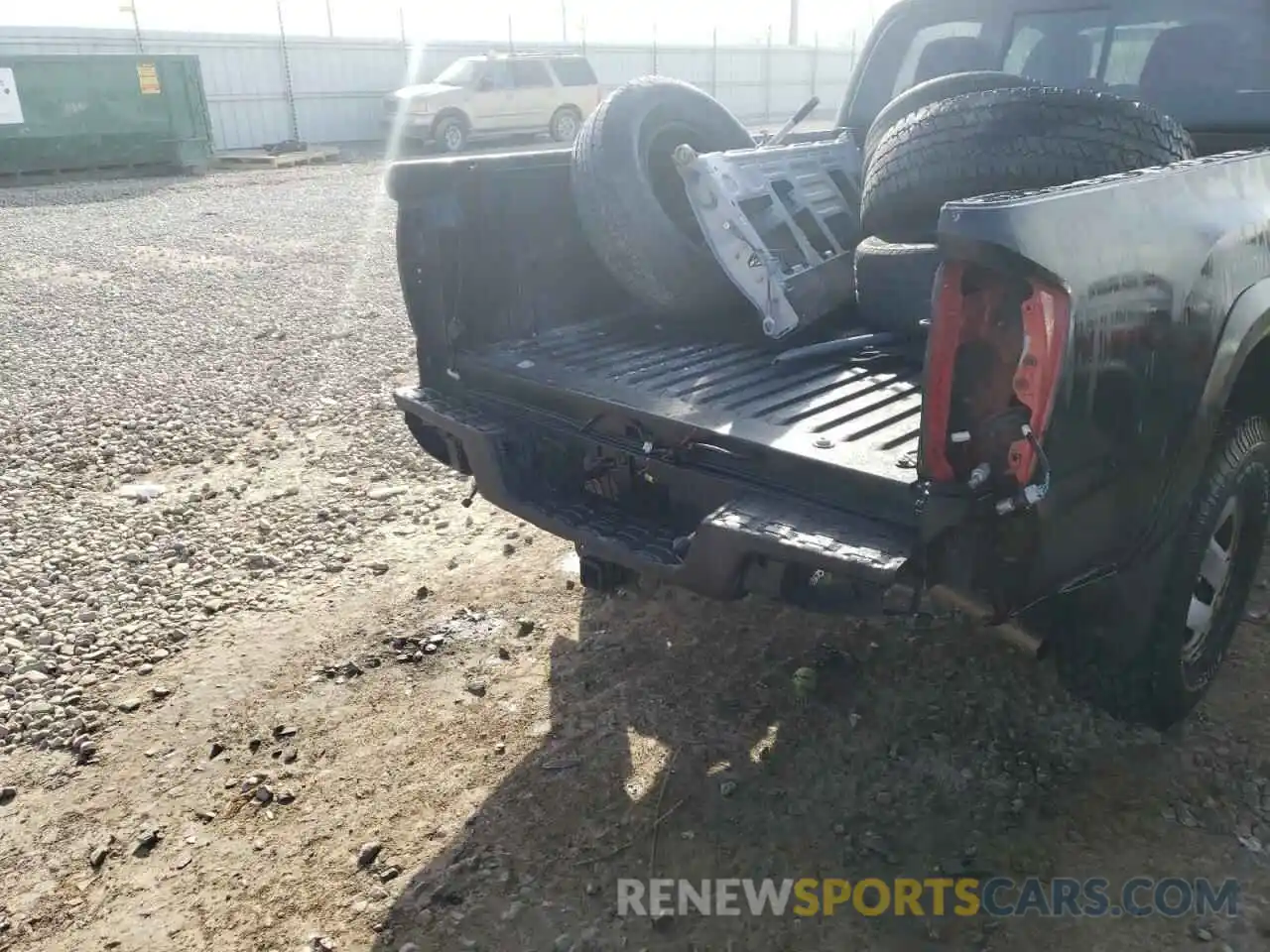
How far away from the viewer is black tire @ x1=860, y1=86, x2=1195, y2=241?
8.63 feet

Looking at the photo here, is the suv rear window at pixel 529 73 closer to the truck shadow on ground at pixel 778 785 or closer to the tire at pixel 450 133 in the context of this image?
the tire at pixel 450 133

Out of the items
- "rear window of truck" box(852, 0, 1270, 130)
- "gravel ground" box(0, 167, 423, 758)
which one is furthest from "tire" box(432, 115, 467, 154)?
"rear window of truck" box(852, 0, 1270, 130)

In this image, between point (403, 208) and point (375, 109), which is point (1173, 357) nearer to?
point (403, 208)

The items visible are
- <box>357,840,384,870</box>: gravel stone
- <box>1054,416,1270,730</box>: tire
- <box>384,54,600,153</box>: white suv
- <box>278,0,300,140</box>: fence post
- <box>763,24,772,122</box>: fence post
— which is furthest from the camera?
<box>763,24,772,122</box>: fence post

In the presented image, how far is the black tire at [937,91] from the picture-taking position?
3539 millimetres

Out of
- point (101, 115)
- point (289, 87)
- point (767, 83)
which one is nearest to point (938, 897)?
point (101, 115)

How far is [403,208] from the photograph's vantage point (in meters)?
3.25

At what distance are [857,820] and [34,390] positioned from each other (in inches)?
235

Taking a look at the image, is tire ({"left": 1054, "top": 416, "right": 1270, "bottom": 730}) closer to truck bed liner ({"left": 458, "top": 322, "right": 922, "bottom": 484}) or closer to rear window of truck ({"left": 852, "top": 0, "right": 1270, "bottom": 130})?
truck bed liner ({"left": 458, "top": 322, "right": 922, "bottom": 484})

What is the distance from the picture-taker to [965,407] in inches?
82.3

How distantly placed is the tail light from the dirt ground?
1046 mm

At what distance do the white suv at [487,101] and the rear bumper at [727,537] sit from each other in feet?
63.3

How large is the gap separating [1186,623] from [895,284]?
118cm

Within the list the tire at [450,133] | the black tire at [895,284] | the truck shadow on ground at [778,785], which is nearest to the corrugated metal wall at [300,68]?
the tire at [450,133]
